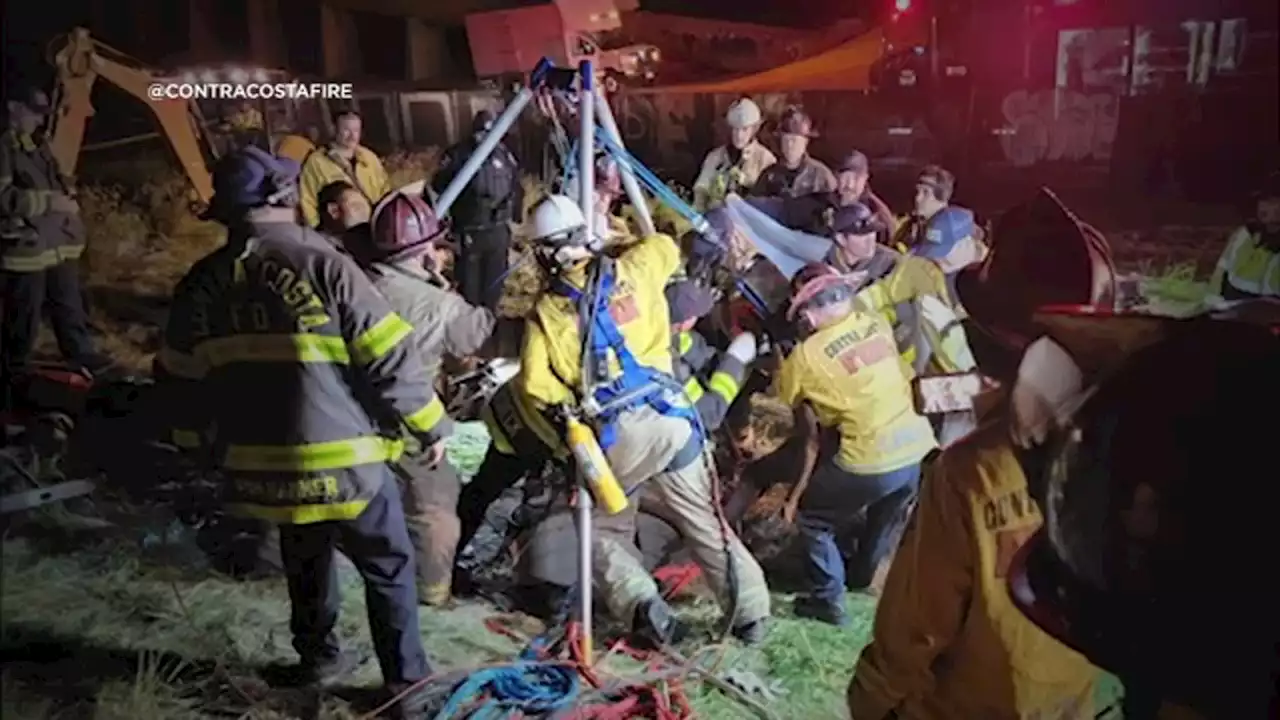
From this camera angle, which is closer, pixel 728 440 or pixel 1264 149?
pixel 1264 149

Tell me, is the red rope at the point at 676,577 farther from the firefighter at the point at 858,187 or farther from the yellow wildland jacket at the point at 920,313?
the firefighter at the point at 858,187

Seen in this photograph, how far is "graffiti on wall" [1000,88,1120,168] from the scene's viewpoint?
1.97m

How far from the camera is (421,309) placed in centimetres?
196

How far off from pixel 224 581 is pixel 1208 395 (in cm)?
148

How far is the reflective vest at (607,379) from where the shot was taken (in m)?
1.98

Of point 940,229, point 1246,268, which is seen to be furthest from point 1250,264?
point 940,229

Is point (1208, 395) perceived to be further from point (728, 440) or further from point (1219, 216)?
point (728, 440)

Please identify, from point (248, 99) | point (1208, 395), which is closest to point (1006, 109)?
point (1208, 395)

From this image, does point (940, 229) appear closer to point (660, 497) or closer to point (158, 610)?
point (660, 497)

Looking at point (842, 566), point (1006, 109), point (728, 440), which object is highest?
point (1006, 109)

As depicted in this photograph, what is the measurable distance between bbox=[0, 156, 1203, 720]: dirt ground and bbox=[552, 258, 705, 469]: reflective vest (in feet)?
0.33

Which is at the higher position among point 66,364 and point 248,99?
point 248,99

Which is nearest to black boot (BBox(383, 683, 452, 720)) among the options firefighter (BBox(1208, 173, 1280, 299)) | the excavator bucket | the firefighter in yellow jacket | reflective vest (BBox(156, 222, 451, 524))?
reflective vest (BBox(156, 222, 451, 524))

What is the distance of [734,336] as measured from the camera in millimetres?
2062
